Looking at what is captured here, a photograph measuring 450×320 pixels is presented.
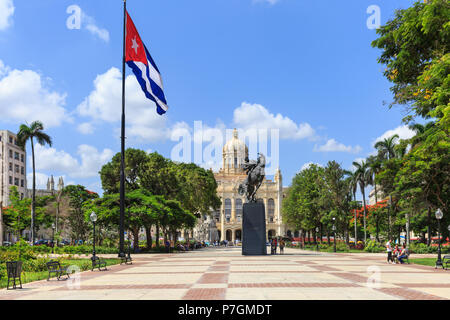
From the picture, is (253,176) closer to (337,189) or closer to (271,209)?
(337,189)

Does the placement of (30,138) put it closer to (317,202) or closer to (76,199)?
(76,199)

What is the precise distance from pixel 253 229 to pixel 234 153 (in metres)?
150

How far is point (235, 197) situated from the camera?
169000mm

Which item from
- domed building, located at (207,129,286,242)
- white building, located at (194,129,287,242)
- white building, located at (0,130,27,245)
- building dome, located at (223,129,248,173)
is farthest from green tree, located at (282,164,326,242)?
building dome, located at (223,129,248,173)

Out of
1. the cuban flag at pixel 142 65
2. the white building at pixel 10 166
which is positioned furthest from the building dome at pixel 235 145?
the cuban flag at pixel 142 65

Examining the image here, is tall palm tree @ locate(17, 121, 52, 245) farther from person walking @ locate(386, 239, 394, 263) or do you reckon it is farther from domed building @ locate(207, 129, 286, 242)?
domed building @ locate(207, 129, 286, 242)

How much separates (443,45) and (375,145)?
132 feet

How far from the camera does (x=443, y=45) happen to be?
71.1 ft

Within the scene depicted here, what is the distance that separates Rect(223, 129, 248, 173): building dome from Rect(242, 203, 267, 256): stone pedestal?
482 feet

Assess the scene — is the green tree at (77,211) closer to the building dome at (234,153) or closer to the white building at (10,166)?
the white building at (10,166)

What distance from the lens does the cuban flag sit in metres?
26.1

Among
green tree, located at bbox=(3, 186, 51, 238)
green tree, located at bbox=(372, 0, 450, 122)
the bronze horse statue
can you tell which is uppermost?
green tree, located at bbox=(372, 0, 450, 122)

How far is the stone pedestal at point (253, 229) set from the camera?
33375 millimetres
